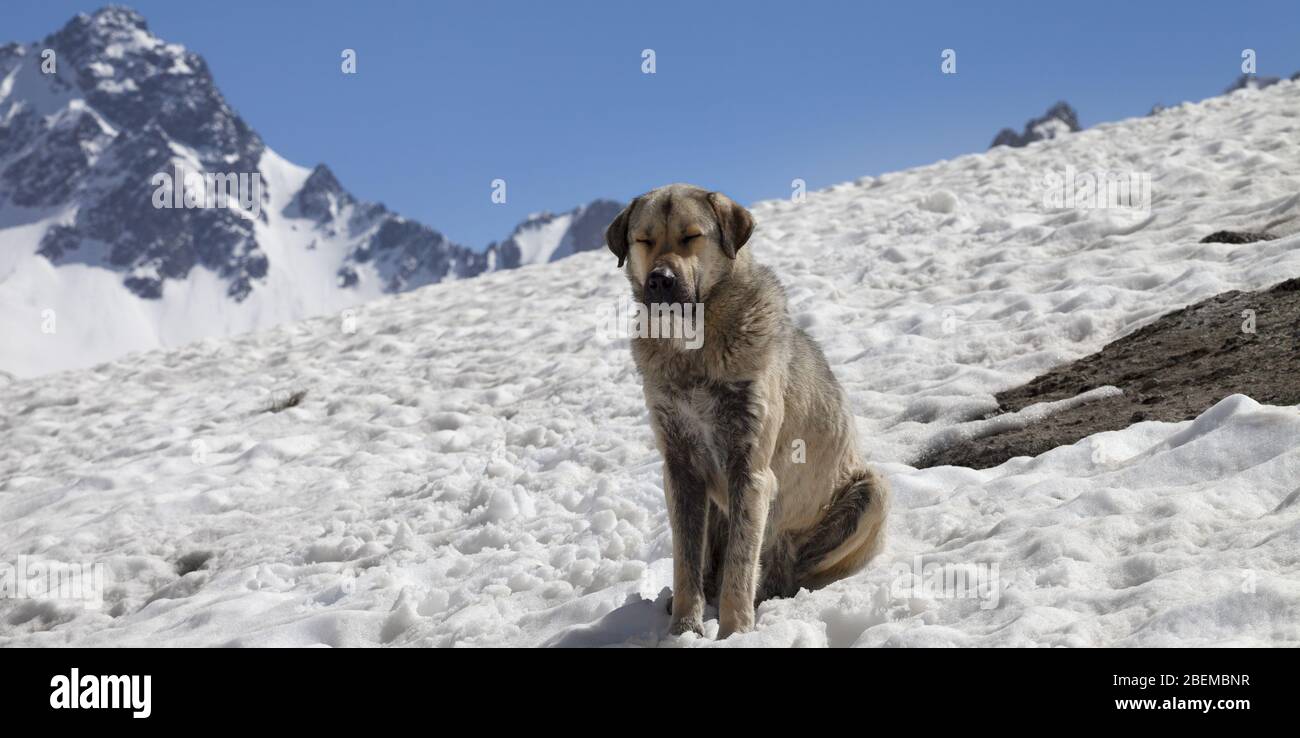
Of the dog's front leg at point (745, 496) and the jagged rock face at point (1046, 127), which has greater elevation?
the jagged rock face at point (1046, 127)

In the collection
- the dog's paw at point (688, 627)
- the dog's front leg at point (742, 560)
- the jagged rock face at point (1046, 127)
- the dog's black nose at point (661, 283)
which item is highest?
the jagged rock face at point (1046, 127)

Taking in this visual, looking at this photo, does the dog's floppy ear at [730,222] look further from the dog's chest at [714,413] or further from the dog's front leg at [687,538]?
the dog's front leg at [687,538]

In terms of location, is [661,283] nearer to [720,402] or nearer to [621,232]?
[621,232]

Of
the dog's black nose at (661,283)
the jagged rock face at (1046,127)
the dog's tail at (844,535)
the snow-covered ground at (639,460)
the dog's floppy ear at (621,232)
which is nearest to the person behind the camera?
the dog's black nose at (661,283)

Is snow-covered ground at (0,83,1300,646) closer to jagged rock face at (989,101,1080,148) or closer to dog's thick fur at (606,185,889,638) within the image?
dog's thick fur at (606,185,889,638)

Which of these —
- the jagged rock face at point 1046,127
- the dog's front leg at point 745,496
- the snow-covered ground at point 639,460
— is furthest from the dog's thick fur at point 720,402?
the jagged rock face at point 1046,127

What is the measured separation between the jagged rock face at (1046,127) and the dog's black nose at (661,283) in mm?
100104

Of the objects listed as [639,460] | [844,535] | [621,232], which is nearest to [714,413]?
[621,232]

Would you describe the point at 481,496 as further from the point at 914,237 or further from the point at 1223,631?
the point at 914,237

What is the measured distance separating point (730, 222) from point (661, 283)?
634mm

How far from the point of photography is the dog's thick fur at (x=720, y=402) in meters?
5.17

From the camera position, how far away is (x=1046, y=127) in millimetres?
107500

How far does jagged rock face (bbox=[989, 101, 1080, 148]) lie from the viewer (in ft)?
327
